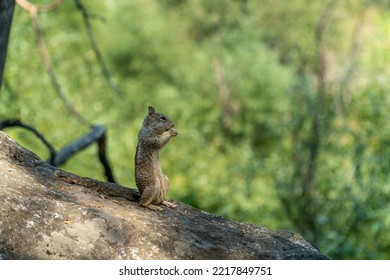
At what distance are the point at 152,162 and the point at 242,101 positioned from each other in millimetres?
23010

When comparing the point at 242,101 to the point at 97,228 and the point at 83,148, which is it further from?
the point at 97,228

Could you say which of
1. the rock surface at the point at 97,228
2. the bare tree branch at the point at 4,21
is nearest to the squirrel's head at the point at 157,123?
the rock surface at the point at 97,228

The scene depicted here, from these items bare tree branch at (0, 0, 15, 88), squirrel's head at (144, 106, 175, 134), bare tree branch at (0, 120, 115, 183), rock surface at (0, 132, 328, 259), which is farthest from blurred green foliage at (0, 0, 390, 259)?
rock surface at (0, 132, 328, 259)

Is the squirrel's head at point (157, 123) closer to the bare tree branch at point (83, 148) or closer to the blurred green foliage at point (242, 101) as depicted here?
the bare tree branch at point (83, 148)

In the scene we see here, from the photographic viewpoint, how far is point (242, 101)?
27.1 meters

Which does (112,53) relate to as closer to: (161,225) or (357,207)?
(357,207)

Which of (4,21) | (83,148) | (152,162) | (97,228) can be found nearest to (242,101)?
(83,148)

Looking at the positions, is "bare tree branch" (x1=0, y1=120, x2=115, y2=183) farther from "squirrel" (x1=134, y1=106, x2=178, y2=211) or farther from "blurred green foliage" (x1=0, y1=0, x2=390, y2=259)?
"blurred green foliage" (x1=0, y1=0, x2=390, y2=259)

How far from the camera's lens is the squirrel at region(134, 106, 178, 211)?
13.4 ft

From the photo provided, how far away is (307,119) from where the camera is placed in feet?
31.7

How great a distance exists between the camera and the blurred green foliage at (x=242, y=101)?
29.9ft

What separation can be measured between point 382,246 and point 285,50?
21.0 m

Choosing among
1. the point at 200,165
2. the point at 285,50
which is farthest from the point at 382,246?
the point at 285,50

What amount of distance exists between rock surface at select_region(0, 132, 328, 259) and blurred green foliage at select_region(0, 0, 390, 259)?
375 centimetres
